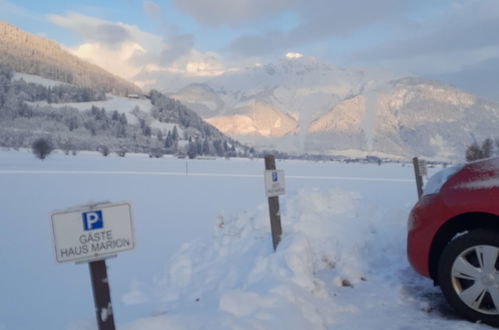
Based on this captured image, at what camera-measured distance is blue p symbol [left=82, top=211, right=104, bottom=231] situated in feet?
7.48

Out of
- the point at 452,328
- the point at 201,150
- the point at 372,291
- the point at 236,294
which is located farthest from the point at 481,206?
the point at 201,150

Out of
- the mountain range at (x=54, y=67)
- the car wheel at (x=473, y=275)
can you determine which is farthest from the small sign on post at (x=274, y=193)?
the mountain range at (x=54, y=67)

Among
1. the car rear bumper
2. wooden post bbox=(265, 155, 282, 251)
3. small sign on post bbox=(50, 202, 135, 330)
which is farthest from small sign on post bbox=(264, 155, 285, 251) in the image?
small sign on post bbox=(50, 202, 135, 330)

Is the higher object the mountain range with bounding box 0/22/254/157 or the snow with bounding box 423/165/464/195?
the mountain range with bounding box 0/22/254/157

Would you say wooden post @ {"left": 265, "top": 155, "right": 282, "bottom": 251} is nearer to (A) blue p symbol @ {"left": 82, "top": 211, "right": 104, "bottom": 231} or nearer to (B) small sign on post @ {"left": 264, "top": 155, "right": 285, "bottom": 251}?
(B) small sign on post @ {"left": 264, "top": 155, "right": 285, "bottom": 251}

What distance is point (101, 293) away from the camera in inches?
92.6

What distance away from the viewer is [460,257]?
3.23 meters

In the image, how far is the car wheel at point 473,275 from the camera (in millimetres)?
3127

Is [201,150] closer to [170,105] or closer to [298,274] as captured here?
[170,105]

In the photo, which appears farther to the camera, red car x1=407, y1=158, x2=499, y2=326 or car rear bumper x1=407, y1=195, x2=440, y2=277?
car rear bumper x1=407, y1=195, x2=440, y2=277

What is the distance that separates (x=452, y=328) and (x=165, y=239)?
5.06m

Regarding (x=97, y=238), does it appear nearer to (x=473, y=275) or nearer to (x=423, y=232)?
(x=423, y=232)

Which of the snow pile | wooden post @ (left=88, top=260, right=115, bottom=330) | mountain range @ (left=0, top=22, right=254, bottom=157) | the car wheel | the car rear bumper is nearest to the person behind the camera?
wooden post @ (left=88, top=260, right=115, bottom=330)

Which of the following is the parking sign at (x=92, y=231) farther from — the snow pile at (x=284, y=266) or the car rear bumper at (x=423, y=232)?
the car rear bumper at (x=423, y=232)
